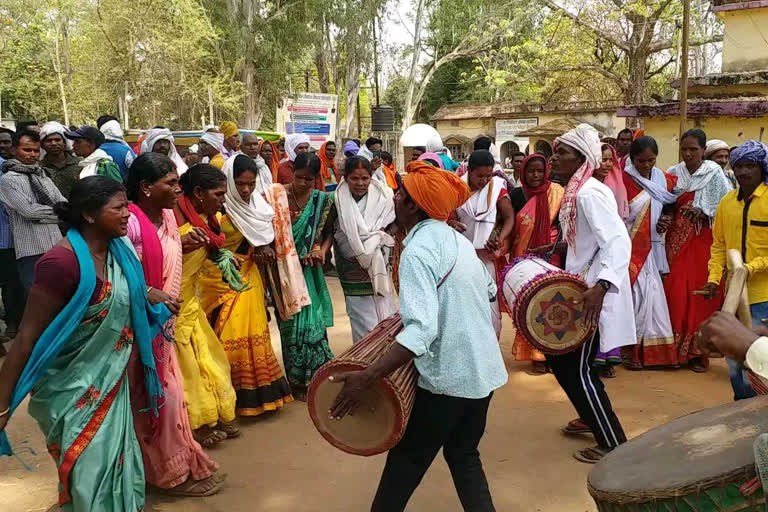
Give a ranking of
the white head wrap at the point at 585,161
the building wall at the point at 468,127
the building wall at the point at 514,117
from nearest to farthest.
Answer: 1. the white head wrap at the point at 585,161
2. the building wall at the point at 514,117
3. the building wall at the point at 468,127

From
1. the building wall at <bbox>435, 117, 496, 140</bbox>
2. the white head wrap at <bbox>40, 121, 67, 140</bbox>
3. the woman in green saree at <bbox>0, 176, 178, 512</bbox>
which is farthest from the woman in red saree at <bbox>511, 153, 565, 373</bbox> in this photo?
the building wall at <bbox>435, 117, 496, 140</bbox>

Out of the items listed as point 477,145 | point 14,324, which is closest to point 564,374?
point 477,145

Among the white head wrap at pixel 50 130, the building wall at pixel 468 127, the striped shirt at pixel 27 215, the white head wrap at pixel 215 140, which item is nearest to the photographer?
the striped shirt at pixel 27 215

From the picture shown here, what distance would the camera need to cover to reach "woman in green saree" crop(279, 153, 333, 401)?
4840 mm

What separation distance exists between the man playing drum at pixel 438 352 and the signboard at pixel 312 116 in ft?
57.0

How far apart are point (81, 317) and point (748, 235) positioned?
3.83 meters

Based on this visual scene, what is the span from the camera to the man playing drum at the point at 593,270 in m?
3.50

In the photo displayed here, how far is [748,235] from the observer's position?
4.03 metres

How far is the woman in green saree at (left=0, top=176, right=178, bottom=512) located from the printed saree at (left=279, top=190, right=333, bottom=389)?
201 centimetres

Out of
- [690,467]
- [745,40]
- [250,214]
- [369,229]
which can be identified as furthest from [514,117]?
[690,467]

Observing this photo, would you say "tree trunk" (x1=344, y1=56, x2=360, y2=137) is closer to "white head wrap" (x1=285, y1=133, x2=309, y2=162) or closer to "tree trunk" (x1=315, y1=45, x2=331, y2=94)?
"tree trunk" (x1=315, y1=45, x2=331, y2=94)

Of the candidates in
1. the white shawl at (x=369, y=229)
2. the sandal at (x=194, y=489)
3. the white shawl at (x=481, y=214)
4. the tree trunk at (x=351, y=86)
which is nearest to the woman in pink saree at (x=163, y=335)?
the sandal at (x=194, y=489)

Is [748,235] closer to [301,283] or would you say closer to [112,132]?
[301,283]

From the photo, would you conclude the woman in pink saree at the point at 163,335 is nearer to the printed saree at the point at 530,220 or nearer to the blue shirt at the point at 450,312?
the blue shirt at the point at 450,312
